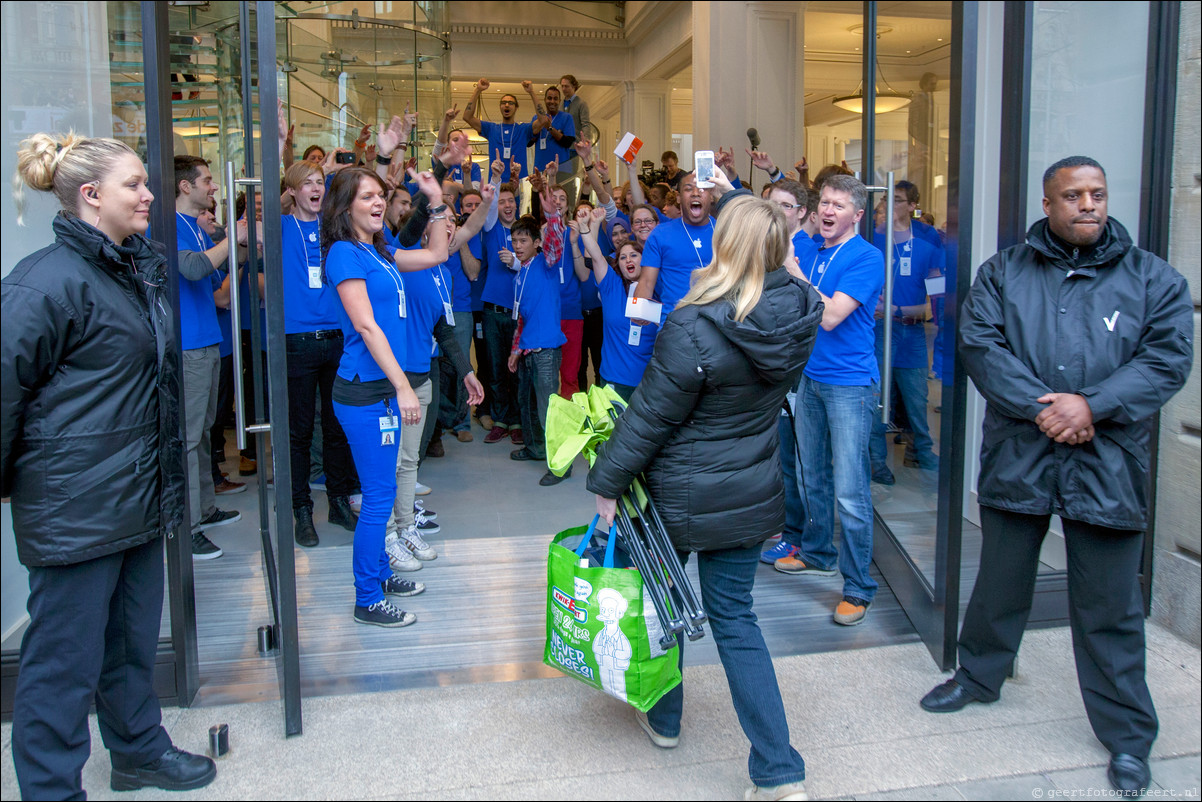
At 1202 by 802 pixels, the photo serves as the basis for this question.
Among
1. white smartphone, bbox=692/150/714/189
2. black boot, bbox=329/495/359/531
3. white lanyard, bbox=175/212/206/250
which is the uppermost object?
white smartphone, bbox=692/150/714/189

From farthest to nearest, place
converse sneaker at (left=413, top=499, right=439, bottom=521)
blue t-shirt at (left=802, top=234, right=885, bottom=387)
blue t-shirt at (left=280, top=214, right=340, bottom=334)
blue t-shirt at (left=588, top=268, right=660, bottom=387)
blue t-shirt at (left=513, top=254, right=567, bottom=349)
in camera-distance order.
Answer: blue t-shirt at (left=513, top=254, right=567, bottom=349) < blue t-shirt at (left=588, top=268, right=660, bottom=387) < converse sneaker at (left=413, top=499, right=439, bottom=521) < blue t-shirt at (left=280, top=214, right=340, bottom=334) < blue t-shirt at (left=802, top=234, right=885, bottom=387)

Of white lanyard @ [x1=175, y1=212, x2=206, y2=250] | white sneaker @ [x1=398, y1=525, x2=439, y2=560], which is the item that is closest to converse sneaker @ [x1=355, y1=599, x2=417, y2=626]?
white sneaker @ [x1=398, y1=525, x2=439, y2=560]

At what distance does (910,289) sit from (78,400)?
3157mm

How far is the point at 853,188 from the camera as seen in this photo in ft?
12.0

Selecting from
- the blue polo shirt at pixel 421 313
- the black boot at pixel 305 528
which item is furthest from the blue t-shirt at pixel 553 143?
the black boot at pixel 305 528

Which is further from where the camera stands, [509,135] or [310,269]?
[509,135]

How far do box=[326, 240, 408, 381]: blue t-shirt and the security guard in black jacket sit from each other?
204 cm

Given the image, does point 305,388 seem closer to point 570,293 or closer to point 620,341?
point 620,341

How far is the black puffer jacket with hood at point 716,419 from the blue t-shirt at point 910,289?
1.56 meters

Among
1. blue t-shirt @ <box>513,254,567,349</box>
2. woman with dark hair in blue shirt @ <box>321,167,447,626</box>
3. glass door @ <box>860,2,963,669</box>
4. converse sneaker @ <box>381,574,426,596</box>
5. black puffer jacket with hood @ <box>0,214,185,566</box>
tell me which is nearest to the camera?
black puffer jacket with hood @ <box>0,214,185,566</box>

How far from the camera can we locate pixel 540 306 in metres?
5.83

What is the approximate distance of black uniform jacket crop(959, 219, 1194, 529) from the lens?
260cm

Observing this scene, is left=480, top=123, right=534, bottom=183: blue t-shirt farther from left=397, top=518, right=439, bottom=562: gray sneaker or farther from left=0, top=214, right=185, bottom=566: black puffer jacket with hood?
left=0, top=214, right=185, bottom=566: black puffer jacket with hood

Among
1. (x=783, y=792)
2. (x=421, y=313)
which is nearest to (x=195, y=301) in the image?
(x=421, y=313)
